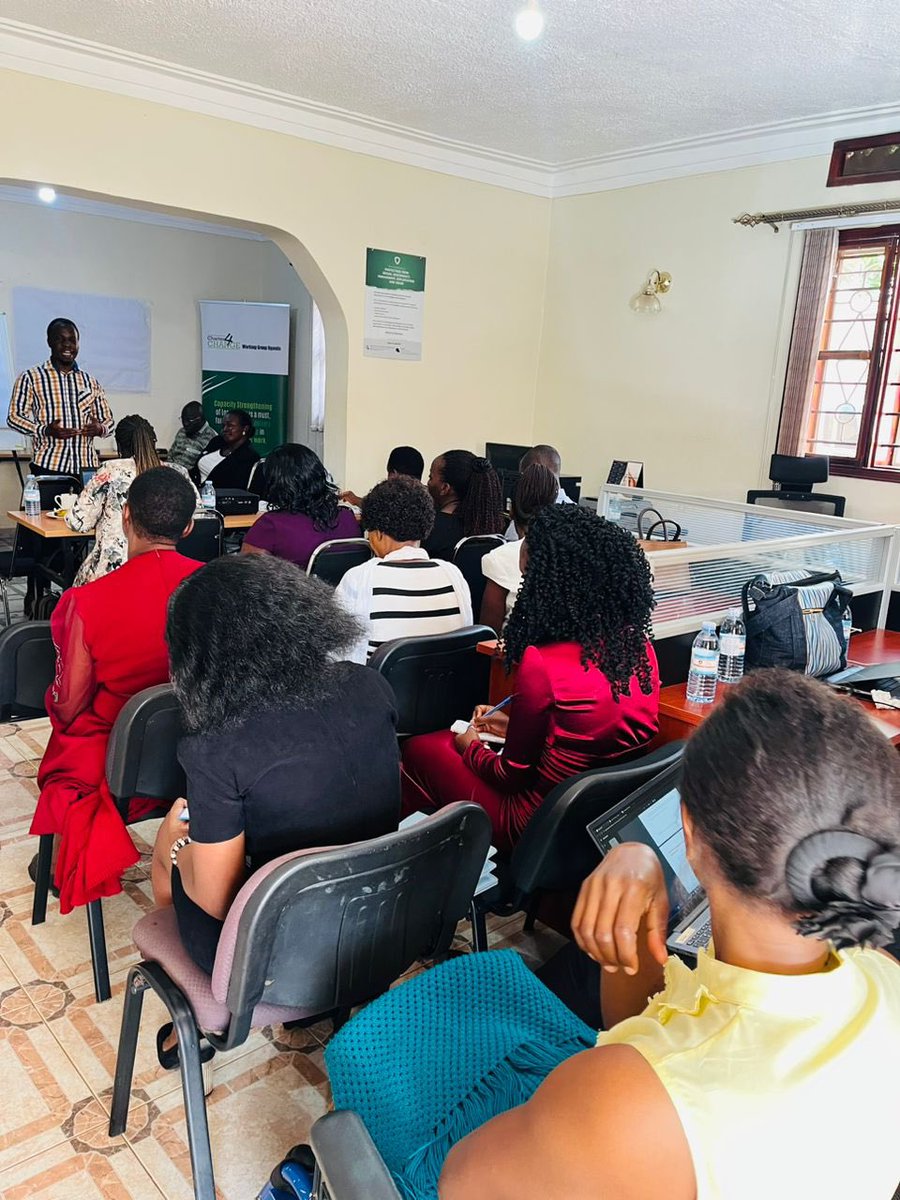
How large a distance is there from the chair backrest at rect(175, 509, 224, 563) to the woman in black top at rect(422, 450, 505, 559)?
1094mm

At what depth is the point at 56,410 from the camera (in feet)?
16.5

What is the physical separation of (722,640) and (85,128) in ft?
13.5

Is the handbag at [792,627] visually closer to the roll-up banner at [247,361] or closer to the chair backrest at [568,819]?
the chair backrest at [568,819]

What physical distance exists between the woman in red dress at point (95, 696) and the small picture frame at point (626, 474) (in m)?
3.57

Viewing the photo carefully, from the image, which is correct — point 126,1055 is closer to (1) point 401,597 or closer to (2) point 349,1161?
(2) point 349,1161

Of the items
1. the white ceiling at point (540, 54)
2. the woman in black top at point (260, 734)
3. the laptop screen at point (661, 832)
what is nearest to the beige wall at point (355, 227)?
the white ceiling at point (540, 54)

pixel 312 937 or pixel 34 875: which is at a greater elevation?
pixel 312 937

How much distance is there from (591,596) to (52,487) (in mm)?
3868

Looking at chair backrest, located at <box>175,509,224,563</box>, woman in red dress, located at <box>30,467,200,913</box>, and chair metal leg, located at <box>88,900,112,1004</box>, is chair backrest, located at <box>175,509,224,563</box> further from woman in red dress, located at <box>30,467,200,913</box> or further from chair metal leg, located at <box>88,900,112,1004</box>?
chair metal leg, located at <box>88,900,112,1004</box>

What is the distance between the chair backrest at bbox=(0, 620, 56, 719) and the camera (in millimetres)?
2150

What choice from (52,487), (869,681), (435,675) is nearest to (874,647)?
(869,681)

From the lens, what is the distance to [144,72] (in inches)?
176

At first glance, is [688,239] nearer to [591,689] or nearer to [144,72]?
[144,72]

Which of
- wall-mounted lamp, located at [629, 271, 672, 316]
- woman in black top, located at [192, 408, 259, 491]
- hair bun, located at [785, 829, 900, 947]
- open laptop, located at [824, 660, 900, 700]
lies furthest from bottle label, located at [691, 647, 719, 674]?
woman in black top, located at [192, 408, 259, 491]
